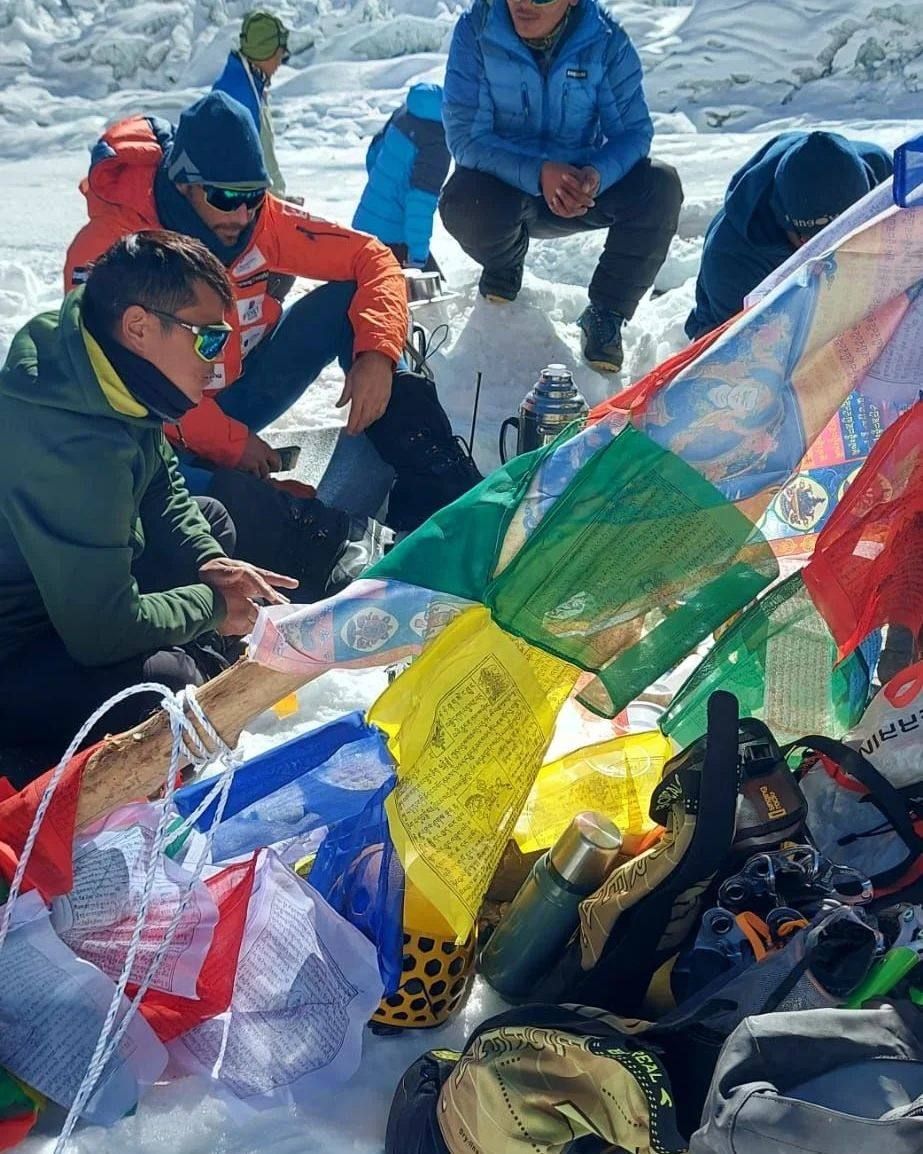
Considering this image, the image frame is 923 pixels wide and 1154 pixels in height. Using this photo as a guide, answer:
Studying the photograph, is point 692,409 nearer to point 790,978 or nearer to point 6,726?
point 790,978

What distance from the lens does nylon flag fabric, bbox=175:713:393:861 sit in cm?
154

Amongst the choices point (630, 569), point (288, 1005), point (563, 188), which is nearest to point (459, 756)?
point (630, 569)

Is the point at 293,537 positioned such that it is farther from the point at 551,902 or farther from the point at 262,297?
the point at 551,902

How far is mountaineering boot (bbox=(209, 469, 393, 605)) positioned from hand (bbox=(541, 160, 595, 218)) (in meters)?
1.43

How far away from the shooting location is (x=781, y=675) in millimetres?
1647

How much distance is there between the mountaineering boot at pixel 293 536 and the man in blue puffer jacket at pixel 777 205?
1250mm

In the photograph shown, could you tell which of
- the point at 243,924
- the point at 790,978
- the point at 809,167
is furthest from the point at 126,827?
the point at 809,167

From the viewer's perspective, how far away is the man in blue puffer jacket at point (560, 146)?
360cm

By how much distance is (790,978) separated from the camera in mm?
1259

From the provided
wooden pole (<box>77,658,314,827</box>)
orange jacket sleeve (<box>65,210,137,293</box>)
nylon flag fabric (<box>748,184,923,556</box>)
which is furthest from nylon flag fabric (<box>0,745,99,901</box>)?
orange jacket sleeve (<box>65,210,137,293</box>)

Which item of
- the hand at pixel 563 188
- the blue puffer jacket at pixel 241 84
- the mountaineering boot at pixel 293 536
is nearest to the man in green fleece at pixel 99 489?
the mountaineering boot at pixel 293 536

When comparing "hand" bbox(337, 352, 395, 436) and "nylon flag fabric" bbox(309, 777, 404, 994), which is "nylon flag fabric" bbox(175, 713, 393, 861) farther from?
"hand" bbox(337, 352, 395, 436)

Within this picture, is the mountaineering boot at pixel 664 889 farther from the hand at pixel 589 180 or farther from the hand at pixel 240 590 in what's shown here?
the hand at pixel 589 180

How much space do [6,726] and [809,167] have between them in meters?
2.30
